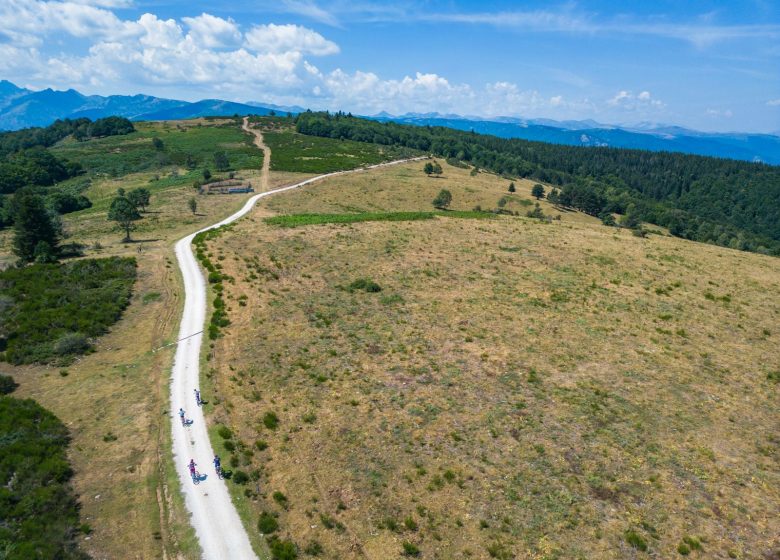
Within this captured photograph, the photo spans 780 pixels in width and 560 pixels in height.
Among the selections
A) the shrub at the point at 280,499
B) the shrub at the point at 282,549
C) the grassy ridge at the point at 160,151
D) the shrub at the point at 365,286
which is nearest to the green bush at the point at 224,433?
the shrub at the point at 280,499

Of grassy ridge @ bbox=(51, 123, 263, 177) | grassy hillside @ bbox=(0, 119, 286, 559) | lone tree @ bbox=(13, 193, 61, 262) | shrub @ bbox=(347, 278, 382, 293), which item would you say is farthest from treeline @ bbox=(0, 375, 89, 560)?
grassy ridge @ bbox=(51, 123, 263, 177)

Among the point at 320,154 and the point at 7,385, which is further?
the point at 320,154

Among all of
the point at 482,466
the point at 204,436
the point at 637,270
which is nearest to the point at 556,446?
the point at 482,466

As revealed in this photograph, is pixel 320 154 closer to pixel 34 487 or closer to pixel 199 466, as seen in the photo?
pixel 199 466

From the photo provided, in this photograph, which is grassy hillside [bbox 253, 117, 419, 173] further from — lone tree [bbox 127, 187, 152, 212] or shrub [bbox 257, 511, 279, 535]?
shrub [bbox 257, 511, 279, 535]

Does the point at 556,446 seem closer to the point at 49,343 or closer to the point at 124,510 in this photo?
the point at 124,510

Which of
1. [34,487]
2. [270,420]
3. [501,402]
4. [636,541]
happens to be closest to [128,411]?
[34,487]
